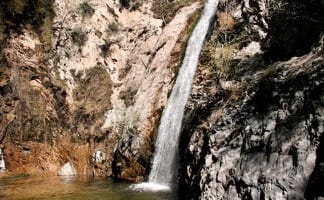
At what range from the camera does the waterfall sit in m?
15.8

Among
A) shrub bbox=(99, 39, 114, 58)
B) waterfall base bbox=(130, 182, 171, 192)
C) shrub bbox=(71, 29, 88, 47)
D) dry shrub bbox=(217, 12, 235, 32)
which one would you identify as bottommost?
waterfall base bbox=(130, 182, 171, 192)

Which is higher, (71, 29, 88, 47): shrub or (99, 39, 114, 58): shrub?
(71, 29, 88, 47): shrub

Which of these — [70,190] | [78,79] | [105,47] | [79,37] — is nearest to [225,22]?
[70,190]

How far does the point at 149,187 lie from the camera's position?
15.3 metres

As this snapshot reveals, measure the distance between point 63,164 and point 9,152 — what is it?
9.39 feet

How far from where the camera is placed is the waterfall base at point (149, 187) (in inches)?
582

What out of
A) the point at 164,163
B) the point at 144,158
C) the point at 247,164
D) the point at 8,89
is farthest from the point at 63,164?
the point at 247,164

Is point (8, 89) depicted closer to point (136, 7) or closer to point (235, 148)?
point (136, 7)

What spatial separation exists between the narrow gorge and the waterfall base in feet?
1.06

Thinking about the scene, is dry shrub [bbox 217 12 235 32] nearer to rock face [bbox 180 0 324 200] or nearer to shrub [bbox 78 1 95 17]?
rock face [bbox 180 0 324 200]

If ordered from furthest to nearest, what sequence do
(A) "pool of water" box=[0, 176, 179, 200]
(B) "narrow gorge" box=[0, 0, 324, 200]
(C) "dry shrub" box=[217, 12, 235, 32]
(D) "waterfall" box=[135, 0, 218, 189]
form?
(C) "dry shrub" box=[217, 12, 235, 32] < (D) "waterfall" box=[135, 0, 218, 189] < (A) "pool of water" box=[0, 176, 179, 200] < (B) "narrow gorge" box=[0, 0, 324, 200]

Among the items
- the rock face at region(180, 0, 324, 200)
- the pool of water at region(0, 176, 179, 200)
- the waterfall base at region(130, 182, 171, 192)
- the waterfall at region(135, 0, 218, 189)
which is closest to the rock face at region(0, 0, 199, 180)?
the waterfall at region(135, 0, 218, 189)

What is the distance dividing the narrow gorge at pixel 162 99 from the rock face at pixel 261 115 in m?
0.04

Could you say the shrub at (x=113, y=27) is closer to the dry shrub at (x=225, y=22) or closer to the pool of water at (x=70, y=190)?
the dry shrub at (x=225, y=22)
